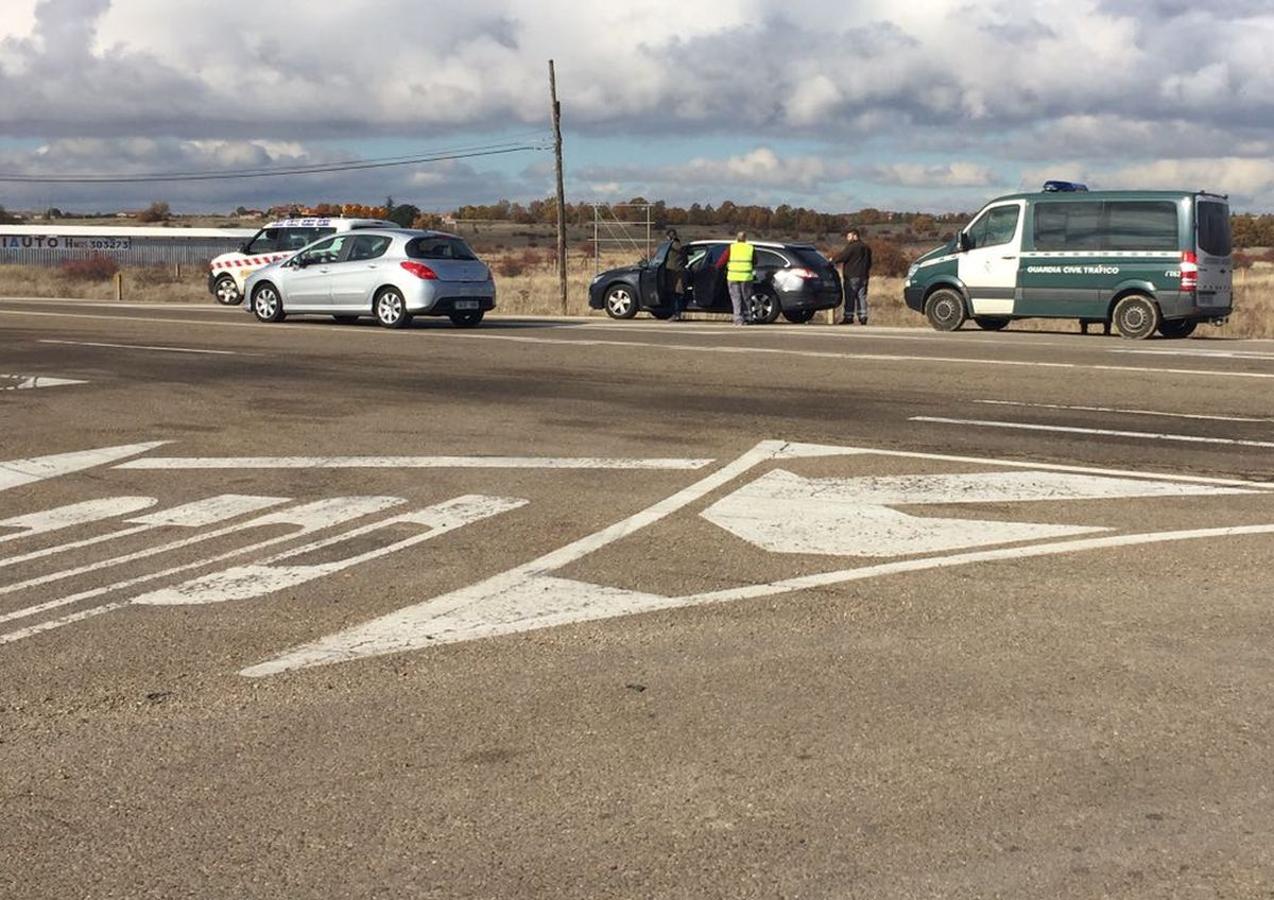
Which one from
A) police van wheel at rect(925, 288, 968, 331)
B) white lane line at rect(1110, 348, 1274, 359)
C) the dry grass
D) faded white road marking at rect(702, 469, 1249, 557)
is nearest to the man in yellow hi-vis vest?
police van wheel at rect(925, 288, 968, 331)

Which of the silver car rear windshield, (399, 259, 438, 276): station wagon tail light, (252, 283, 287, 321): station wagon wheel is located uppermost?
the silver car rear windshield

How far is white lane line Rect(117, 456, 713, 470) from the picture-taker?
31.3 ft

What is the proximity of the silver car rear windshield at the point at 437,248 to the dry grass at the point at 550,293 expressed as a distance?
7545mm

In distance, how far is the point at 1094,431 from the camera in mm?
11031

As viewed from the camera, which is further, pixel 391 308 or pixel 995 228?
pixel 995 228

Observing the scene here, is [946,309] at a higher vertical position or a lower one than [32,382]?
higher

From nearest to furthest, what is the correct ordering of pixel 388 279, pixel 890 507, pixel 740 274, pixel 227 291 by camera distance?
pixel 890 507 < pixel 388 279 < pixel 740 274 < pixel 227 291

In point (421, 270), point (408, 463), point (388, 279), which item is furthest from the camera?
point (388, 279)

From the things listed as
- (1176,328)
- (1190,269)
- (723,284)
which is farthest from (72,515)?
(723,284)

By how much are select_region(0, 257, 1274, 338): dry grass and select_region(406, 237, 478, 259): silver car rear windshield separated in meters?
7.54

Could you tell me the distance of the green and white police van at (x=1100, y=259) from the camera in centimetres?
2091

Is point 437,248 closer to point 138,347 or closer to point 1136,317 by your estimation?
point 138,347

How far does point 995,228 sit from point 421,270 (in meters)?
Result: 8.44

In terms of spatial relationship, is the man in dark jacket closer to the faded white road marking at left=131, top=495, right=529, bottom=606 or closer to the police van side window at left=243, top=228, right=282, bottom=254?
the police van side window at left=243, top=228, right=282, bottom=254
